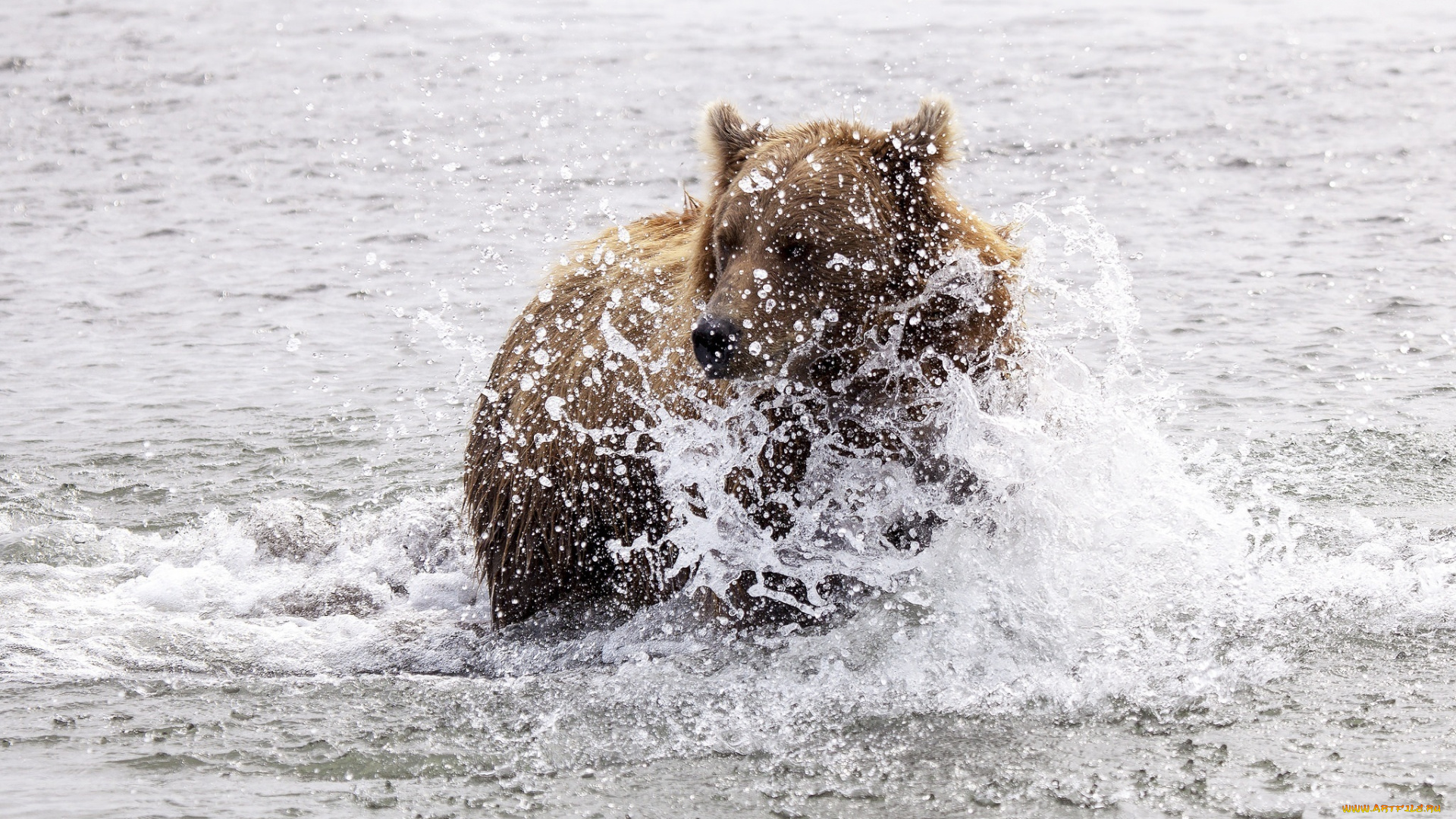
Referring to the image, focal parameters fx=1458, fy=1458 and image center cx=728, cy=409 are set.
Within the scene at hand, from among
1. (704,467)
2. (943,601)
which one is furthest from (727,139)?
(943,601)

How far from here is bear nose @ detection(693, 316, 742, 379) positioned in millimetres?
4191

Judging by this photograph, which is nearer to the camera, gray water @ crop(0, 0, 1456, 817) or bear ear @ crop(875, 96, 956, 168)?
gray water @ crop(0, 0, 1456, 817)

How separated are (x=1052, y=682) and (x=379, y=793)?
197cm

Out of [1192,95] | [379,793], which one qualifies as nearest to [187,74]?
[1192,95]

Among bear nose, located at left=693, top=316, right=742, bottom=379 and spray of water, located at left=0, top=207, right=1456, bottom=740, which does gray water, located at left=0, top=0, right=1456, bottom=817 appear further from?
bear nose, located at left=693, top=316, right=742, bottom=379

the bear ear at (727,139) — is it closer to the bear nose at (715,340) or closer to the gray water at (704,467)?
the bear nose at (715,340)

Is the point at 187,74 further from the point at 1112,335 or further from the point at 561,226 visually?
the point at 1112,335

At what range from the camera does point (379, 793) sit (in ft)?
12.9

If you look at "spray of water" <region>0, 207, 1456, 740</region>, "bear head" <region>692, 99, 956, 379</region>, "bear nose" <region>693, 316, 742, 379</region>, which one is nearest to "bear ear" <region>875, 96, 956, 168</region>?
"bear head" <region>692, 99, 956, 379</region>

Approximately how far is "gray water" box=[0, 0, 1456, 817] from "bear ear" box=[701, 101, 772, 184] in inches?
38.2

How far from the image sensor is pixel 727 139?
4.71 metres

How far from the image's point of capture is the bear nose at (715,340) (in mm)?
4191

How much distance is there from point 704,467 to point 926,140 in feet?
4.13

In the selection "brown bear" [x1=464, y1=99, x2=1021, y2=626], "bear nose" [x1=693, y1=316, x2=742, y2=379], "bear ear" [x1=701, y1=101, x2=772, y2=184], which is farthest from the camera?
"bear ear" [x1=701, y1=101, x2=772, y2=184]
